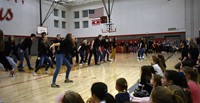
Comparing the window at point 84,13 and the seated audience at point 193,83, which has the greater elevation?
the window at point 84,13

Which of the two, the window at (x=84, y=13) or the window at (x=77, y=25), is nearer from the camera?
the window at (x=84, y=13)

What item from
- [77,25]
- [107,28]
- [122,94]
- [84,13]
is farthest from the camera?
[77,25]

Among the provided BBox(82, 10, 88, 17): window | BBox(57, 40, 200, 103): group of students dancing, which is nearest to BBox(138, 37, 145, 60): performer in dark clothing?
BBox(57, 40, 200, 103): group of students dancing

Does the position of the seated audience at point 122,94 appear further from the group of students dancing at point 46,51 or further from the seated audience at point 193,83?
the group of students dancing at point 46,51

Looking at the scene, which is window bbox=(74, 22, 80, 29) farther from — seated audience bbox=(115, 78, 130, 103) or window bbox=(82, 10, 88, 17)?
seated audience bbox=(115, 78, 130, 103)

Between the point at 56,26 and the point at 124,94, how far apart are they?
962 inches

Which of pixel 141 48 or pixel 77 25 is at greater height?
pixel 77 25

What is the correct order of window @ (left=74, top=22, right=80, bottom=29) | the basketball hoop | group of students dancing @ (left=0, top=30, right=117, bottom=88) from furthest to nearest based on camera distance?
window @ (left=74, top=22, right=80, bottom=29)
the basketball hoop
group of students dancing @ (left=0, top=30, right=117, bottom=88)

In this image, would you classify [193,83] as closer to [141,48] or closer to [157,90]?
[157,90]

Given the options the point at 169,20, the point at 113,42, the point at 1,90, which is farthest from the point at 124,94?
the point at 169,20

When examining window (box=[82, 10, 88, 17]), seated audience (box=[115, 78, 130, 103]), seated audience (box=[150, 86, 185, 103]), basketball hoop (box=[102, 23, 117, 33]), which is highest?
window (box=[82, 10, 88, 17])

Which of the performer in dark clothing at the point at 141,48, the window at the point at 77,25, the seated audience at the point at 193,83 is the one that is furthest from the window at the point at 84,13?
the seated audience at the point at 193,83

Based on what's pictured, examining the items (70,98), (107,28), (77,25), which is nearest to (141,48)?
(70,98)

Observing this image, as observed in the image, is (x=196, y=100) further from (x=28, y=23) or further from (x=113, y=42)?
(x=28, y=23)
